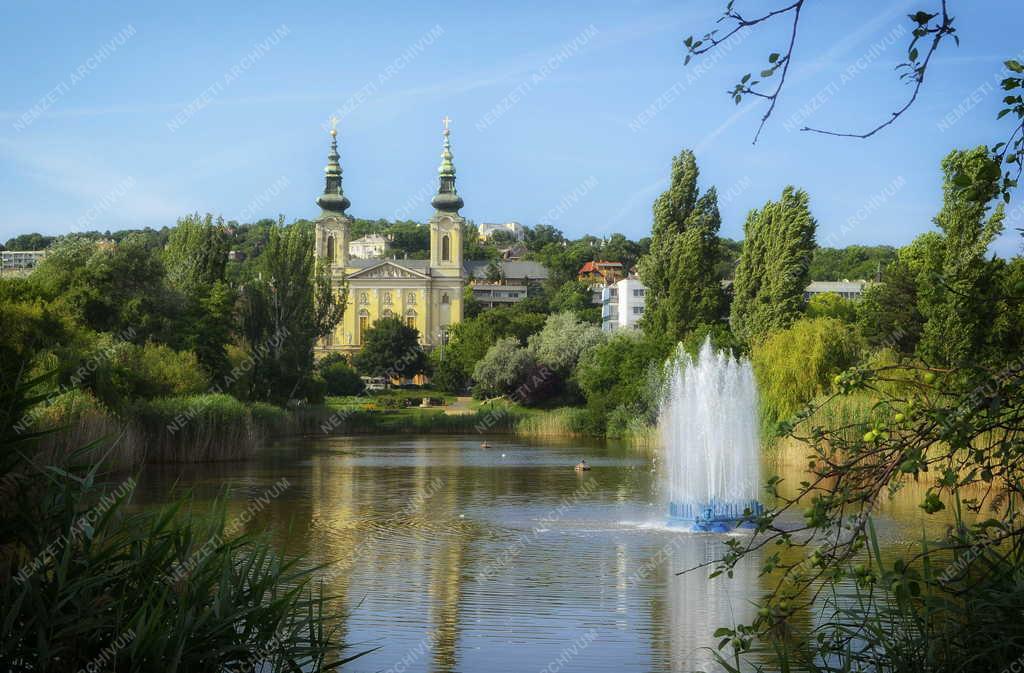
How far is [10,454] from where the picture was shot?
7219 millimetres

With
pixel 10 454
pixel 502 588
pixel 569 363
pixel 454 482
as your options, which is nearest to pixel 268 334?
pixel 569 363

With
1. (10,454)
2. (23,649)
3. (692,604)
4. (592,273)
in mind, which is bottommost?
(692,604)

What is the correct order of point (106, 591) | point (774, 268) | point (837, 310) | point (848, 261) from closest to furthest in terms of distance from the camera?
point (106, 591) < point (774, 268) < point (837, 310) < point (848, 261)

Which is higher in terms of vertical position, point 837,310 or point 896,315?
point 837,310

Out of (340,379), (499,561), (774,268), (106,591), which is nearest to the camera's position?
(106,591)

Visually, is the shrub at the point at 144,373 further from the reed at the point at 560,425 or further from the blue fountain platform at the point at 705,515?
the reed at the point at 560,425

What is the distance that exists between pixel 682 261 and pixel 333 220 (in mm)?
74293

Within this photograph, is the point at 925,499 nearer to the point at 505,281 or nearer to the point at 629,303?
the point at 629,303

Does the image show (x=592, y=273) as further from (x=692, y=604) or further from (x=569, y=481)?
(x=692, y=604)

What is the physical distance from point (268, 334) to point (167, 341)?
11941mm

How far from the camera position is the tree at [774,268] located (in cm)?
4544

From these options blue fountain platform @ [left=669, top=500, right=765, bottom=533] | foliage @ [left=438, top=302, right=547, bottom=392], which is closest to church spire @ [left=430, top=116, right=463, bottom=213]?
foliage @ [left=438, top=302, right=547, bottom=392]

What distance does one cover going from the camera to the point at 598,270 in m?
142

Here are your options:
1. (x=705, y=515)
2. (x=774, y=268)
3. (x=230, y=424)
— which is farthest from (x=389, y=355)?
(x=705, y=515)
